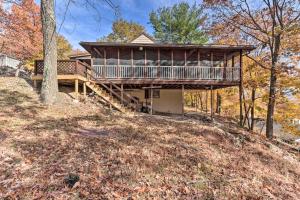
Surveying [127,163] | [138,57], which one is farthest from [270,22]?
[127,163]

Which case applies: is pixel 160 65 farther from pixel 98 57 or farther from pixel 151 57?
pixel 98 57

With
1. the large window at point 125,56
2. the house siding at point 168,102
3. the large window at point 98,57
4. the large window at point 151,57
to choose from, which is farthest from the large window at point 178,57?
the large window at point 98,57

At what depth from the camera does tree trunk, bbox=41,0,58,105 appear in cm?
938

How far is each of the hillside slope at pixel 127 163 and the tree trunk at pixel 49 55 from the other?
161 centimetres

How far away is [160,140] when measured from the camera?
660 cm

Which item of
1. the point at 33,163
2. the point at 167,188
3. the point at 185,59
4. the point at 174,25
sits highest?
the point at 174,25

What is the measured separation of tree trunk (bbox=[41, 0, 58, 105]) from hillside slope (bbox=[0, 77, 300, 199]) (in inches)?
63.2

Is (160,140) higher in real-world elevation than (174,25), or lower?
lower

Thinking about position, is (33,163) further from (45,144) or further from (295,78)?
(295,78)

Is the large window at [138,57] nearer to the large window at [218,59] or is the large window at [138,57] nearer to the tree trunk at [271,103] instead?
the large window at [218,59]

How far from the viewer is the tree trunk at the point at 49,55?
30.8 feet

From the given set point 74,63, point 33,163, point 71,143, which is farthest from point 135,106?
point 33,163

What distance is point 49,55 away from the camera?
9703 mm

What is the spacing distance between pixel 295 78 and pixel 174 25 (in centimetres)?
1927
